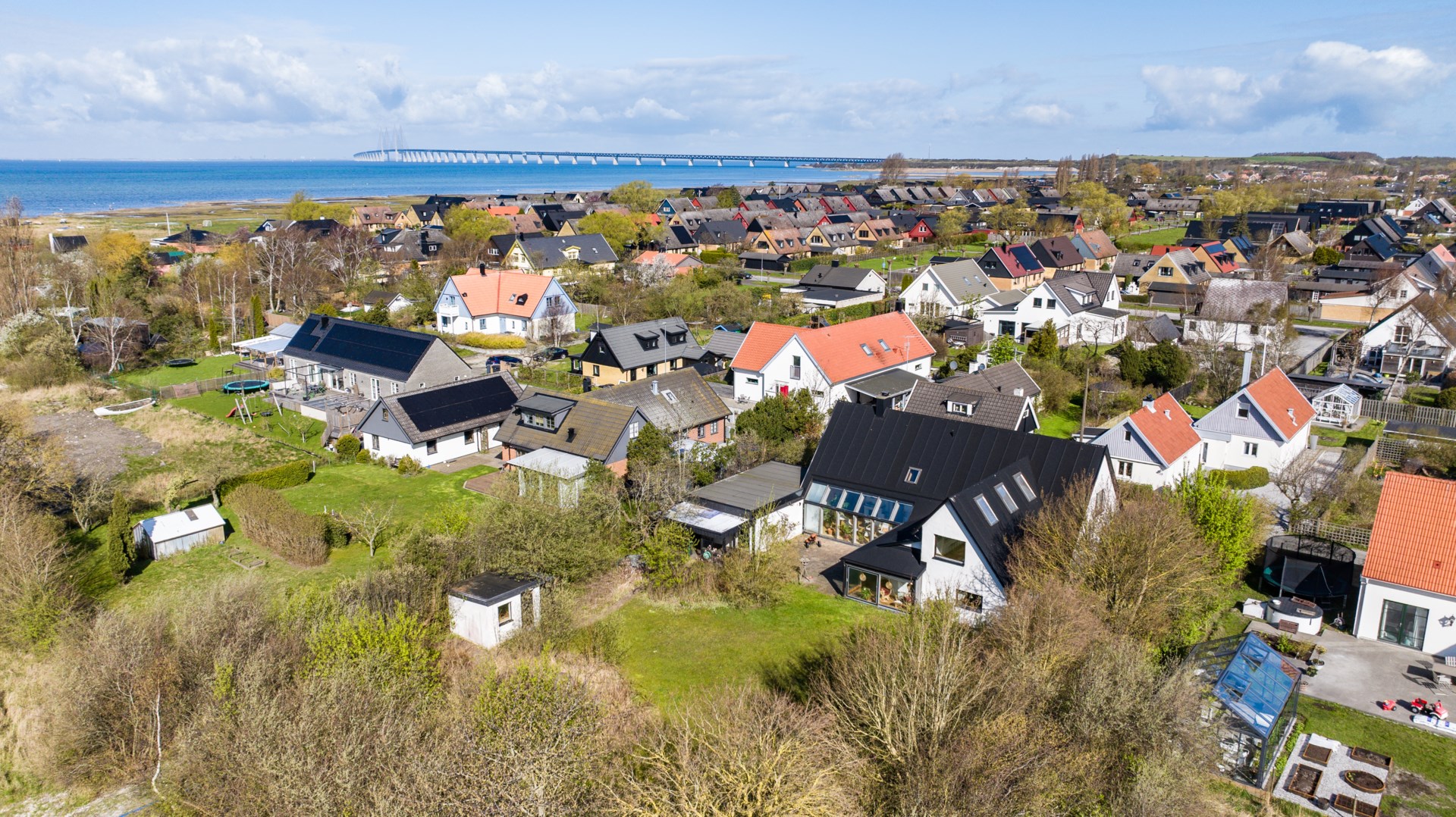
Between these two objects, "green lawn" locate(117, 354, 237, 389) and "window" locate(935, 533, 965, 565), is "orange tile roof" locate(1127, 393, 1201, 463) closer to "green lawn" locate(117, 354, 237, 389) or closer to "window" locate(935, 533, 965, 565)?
"window" locate(935, 533, 965, 565)

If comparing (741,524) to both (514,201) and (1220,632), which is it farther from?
(514,201)

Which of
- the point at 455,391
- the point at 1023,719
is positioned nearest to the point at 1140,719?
the point at 1023,719

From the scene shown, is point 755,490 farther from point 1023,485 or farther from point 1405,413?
point 1405,413

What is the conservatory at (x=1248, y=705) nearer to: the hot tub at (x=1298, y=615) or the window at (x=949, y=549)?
the hot tub at (x=1298, y=615)

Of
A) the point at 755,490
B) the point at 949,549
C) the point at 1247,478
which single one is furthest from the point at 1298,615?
the point at 755,490

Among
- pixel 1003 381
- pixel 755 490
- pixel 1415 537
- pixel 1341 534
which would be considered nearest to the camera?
pixel 1415 537

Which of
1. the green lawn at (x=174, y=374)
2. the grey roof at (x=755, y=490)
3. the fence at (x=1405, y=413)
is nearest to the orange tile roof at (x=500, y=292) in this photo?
the green lawn at (x=174, y=374)
